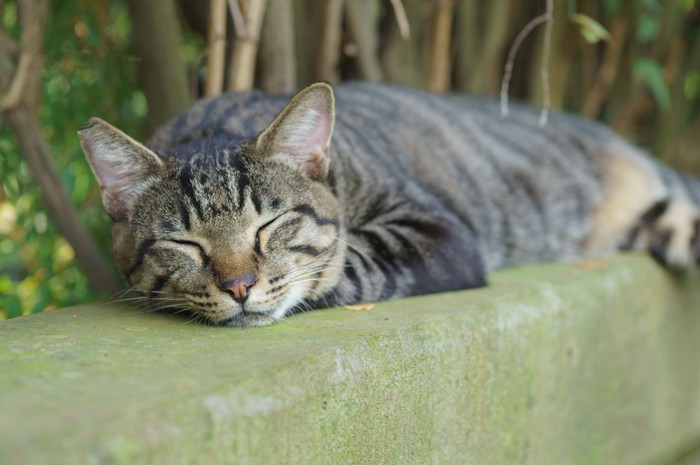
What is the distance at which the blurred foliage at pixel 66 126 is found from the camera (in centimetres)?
304

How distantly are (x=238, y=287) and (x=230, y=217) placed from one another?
0.60 ft

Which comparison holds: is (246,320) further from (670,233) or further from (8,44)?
(670,233)

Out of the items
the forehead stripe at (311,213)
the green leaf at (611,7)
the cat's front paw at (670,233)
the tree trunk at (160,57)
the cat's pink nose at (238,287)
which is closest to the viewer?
the cat's pink nose at (238,287)

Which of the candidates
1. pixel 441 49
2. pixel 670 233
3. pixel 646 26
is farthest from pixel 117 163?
pixel 646 26

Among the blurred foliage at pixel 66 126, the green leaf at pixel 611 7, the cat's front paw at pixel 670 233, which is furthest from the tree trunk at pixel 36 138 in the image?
the green leaf at pixel 611 7

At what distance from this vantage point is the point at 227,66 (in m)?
3.18

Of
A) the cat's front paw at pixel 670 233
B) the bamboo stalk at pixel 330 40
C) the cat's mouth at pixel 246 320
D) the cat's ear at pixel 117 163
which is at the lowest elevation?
the cat's front paw at pixel 670 233

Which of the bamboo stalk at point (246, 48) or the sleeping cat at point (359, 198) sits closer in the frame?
the sleeping cat at point (359, 198)

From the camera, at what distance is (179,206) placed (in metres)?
2.02

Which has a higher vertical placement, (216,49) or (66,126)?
(216,49)

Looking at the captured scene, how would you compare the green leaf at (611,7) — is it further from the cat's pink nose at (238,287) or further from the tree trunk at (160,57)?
the cat's pink nose at (238,287)

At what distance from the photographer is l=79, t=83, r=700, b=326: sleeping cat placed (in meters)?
2.00

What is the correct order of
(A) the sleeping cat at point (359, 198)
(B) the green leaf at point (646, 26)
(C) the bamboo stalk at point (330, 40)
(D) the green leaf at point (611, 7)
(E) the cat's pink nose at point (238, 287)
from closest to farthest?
A: 1. (E) the cat's pink nose at point (238, 287)
2. (A) the sleeping cat at point (359, 198)
3. (C) the bamboo stalk at point (330, 40)
4. (B) the green leaf at point (646, 26)
5. (D) the green leaf at point (611, 7)

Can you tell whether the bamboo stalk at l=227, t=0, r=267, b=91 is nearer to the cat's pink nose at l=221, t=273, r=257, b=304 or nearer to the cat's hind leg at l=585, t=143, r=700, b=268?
the cat's pink nose at l=221, t=273, r=257, b=304
